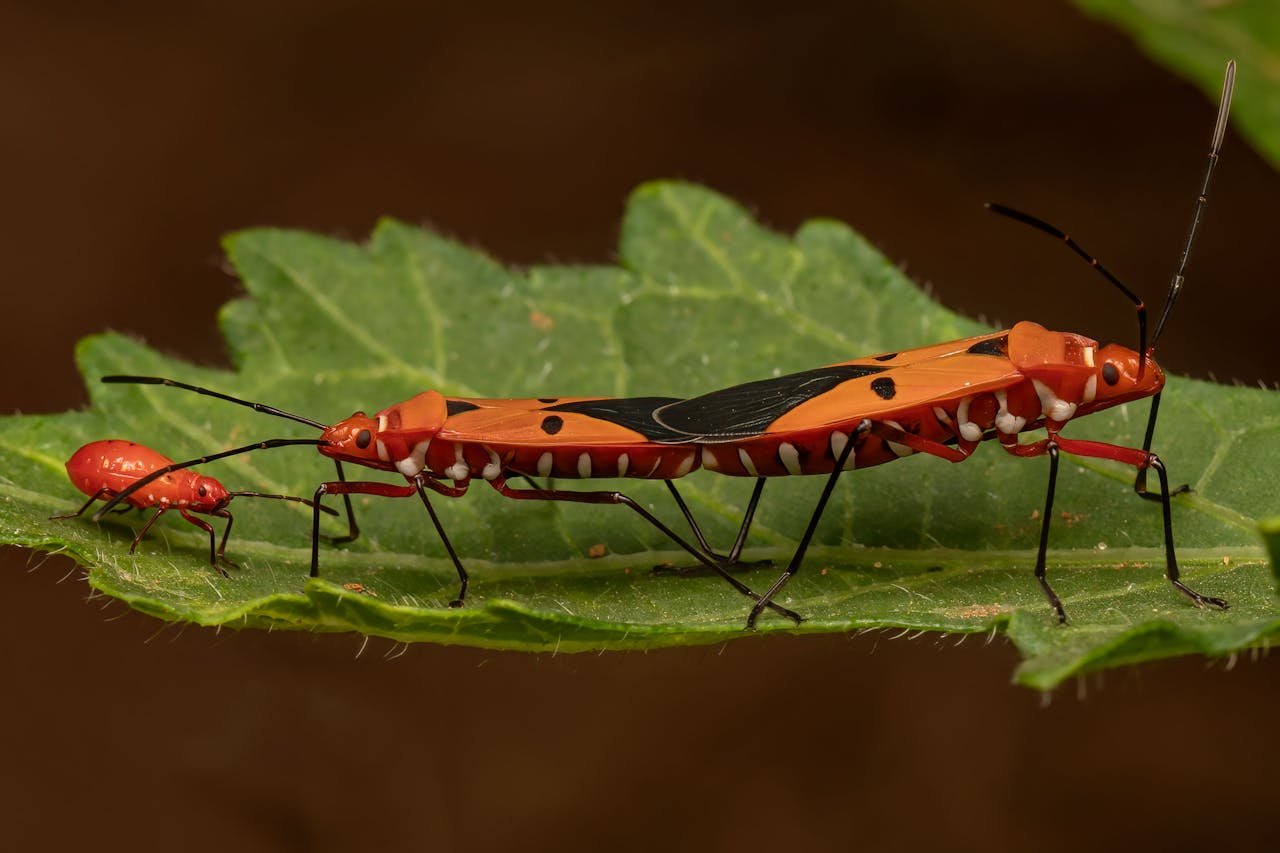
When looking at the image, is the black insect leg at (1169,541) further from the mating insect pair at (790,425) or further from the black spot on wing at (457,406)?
the black spot on wing at (457,406)

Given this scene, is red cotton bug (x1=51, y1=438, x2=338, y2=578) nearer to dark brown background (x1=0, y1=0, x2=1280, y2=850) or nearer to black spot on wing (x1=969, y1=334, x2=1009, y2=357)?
dark brown background (x1=0, y1=0, x2=1280, y2=850)

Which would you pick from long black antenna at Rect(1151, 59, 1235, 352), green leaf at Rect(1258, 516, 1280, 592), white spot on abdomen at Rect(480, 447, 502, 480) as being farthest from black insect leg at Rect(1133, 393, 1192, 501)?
white spot on abdomen at Rect(480, 447, 502, 480)

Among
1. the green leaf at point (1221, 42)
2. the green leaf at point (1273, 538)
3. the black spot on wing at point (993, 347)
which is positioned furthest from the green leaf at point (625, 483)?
the green leaf at point (1221, 42)

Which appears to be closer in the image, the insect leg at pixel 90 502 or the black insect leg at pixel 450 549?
the black insect leg at pixel 450 549

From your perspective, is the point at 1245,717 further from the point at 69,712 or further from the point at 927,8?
the point at 69,712

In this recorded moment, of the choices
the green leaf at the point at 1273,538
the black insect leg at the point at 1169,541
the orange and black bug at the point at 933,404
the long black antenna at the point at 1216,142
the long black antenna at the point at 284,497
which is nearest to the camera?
the green leaf at the point at 1273,538

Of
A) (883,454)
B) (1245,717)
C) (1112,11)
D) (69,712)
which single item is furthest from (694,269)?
(69,712)
